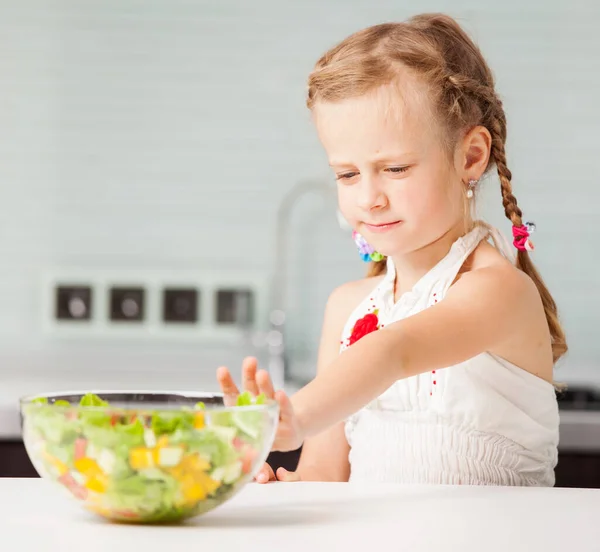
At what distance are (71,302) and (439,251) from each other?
5.55ft

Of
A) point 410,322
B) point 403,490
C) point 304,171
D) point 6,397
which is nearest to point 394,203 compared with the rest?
point 410,322

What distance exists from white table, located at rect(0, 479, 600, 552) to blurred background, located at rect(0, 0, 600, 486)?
187 cm

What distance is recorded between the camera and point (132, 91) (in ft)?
9.41

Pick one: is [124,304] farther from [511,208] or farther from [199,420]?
[199,420]

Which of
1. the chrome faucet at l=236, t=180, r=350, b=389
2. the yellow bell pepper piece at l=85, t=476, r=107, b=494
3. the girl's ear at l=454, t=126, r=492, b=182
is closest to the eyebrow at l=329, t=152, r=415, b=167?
the girl's ear at l=454, t=126, r=492, b=182

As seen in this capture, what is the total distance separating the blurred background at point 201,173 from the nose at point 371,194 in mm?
1606

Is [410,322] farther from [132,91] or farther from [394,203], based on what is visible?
[132,91]

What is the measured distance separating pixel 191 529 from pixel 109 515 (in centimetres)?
7

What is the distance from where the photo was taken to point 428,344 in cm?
106

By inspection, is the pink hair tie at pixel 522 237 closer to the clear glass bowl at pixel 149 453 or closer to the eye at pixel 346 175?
the eye at pixel 346 175

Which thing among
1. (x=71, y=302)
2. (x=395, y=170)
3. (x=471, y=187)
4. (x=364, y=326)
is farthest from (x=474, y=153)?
(x=71, y=302)

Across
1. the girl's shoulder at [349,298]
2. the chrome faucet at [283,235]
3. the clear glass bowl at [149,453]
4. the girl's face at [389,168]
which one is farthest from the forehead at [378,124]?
the chrome faucet at [283,235]

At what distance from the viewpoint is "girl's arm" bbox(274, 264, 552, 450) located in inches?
36.0

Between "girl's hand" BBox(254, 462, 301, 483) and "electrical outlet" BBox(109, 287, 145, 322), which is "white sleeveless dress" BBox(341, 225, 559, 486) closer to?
"girl's hand" BBox(254, 462, 301, 483)
